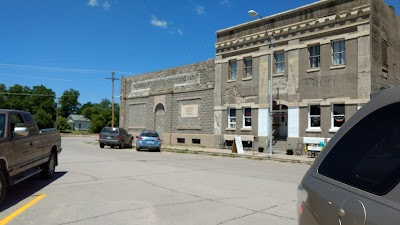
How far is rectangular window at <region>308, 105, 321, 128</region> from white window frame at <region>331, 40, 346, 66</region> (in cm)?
304

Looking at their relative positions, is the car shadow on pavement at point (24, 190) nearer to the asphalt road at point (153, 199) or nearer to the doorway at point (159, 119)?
the asphalt road at point (153, 199)

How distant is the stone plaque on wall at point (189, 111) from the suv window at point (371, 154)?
30580 mm

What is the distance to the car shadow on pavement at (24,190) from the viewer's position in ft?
25.9

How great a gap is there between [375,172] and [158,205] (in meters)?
6.12

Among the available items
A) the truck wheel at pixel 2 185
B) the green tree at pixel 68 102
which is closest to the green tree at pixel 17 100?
the green tree at pixel 68 102

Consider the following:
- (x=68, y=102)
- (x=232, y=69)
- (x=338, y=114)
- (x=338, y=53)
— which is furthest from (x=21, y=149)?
(x=68, y=102)

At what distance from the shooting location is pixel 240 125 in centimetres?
2903

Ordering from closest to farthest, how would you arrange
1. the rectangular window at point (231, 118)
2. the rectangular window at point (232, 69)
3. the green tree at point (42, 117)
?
1. the rectangular window at point (231, 118)
2. the rectangular window at point (232, 69)
3. the green tree at point (42, 117)

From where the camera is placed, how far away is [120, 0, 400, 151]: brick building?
22.6 meters

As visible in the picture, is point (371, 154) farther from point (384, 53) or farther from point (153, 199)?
point (384, 53)

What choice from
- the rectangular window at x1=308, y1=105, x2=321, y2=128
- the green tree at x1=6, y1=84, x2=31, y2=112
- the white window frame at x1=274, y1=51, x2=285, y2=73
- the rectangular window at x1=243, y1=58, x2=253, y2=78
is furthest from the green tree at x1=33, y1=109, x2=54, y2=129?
the rectangular window at x1=308, y1=105, x2=321, y2=128

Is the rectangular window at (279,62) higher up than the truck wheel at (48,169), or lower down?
higher up

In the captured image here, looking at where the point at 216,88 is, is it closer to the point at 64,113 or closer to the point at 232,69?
the point at 232,69

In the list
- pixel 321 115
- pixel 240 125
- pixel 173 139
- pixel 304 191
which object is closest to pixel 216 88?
pixel 240 125
